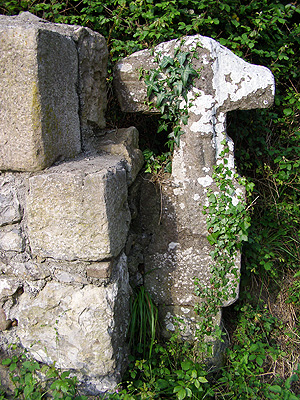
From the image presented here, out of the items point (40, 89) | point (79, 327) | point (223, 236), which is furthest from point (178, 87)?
point (79, 327)

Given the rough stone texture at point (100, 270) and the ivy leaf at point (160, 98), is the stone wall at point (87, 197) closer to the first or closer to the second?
the rough stone texture at point (100, 270)

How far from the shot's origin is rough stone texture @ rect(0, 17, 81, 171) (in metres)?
1.45

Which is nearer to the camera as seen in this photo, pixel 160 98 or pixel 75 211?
pixel 75 211

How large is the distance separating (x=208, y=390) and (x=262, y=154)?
1.83 meters

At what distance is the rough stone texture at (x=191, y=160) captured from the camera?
6.38 ft

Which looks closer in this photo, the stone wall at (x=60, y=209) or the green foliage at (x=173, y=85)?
the stone wall at (x=60, y=209)

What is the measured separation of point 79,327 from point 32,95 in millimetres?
1146

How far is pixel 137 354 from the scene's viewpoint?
2.08 m

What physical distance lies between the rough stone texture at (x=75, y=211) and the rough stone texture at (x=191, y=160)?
0.54 m

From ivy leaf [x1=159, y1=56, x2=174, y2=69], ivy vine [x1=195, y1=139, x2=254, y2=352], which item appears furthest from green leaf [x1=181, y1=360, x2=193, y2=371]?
ivy leaf [x1=159, y1=56, x2=174, y2=69]

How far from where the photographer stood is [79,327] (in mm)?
1673

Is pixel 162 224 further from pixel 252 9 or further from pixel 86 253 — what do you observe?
pixel 252 9

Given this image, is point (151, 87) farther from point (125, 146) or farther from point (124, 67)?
point (125, 146)

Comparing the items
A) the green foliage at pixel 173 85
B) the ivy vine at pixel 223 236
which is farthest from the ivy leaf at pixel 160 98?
the ivy vine at pixel 223 236
